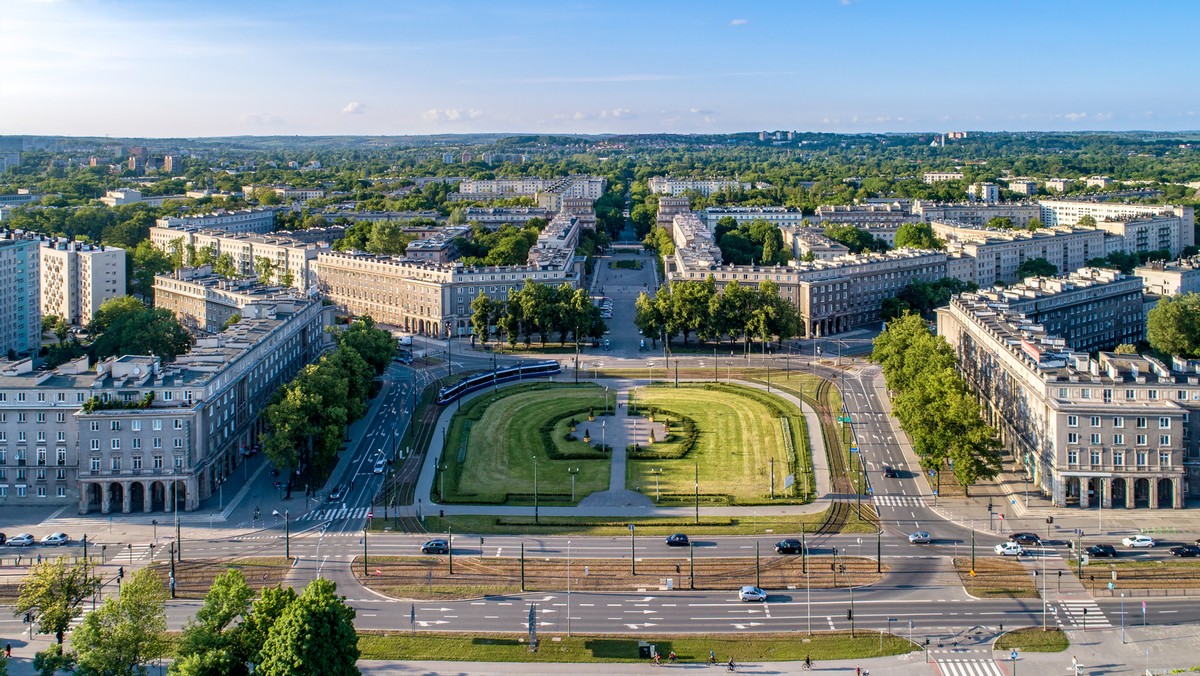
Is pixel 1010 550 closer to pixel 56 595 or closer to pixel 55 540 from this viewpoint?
pixel 56 595

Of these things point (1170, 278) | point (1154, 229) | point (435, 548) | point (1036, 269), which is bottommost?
point (435, 548)

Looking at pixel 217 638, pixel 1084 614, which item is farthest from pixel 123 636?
pixel 1084 614

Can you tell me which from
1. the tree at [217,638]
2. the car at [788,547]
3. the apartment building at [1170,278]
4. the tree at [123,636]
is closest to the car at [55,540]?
the tree at [123,636]

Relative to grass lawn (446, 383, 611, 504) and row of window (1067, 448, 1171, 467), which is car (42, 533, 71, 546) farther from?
row of window (1067, 448, 1171, 467)

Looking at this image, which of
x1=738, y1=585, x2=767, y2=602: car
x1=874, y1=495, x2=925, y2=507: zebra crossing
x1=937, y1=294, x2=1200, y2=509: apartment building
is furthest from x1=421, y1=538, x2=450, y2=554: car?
x1=937, y1=294, x2=1200, y2=509: apartment building

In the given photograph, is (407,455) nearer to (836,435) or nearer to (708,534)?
(708,534)
